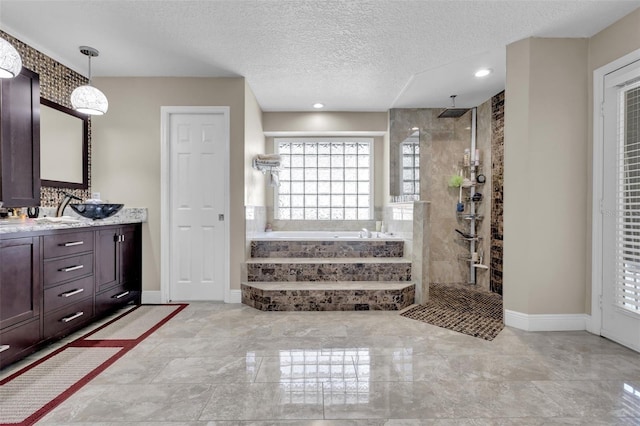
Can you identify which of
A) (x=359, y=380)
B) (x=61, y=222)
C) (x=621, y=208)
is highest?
(x=621, y=208)

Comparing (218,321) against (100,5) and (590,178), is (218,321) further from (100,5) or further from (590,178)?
(590,178)

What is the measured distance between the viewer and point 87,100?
9.38 feet

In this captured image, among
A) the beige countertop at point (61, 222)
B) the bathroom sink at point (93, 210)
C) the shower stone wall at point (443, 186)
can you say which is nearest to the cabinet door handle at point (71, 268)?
the beige countertop at point (61, 222)

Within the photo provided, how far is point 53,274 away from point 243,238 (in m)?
1.65

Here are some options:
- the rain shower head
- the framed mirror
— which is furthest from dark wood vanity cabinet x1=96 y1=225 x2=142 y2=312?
the rain shower head

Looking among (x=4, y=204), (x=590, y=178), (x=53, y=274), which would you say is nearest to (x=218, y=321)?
(x=53, y=274)

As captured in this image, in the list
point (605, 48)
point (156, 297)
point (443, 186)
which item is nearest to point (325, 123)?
point (443, 186)

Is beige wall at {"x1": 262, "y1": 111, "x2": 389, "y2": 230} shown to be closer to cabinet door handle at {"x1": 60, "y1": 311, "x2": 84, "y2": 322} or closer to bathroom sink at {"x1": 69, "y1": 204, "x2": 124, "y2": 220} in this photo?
bathroom sink at {"x1": 69, "y1": 204, "x2": 124, "y2": 220}

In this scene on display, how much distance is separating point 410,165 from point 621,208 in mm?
2419

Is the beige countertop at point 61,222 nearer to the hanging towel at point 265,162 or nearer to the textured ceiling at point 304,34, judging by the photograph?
the hanging towel at point 265,162

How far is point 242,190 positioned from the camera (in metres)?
3.49

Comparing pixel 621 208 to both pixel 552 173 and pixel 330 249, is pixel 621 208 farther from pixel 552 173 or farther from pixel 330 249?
pixel 330 249

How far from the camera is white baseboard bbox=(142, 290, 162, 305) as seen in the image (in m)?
3.48

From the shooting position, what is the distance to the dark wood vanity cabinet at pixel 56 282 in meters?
1.98
